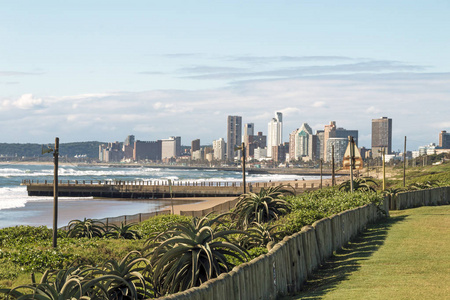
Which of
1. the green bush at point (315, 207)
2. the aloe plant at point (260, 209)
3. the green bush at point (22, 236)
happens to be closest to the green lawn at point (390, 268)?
the green bush at point (315, 207)

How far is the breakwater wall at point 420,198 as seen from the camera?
1240 inches

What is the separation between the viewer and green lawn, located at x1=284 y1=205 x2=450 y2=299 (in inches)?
421

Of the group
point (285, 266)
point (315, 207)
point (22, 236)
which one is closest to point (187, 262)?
point (285, 266)

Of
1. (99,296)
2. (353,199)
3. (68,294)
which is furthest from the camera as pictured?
(353,199)

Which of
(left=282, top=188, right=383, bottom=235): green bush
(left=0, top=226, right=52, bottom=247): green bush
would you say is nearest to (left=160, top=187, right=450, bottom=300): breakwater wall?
(left=282, top=188, right=383, bottom=235): green bush

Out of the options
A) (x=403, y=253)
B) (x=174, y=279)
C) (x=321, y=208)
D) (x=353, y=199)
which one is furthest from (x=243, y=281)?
(x=353, y=199)

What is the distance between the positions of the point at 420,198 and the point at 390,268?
22.1 metres

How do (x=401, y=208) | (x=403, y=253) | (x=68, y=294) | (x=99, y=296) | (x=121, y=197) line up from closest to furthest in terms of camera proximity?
(x=68, y=294) < (x=99, y=296) < (x=403, y=253) < (x=401, y=208) < (x=121, y=197)

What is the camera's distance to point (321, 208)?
819 inches

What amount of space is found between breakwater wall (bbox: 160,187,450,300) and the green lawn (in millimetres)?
321

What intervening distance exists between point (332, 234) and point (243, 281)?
787cm

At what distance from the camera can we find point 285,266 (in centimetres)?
1181

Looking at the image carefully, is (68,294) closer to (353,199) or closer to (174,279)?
(174,279)

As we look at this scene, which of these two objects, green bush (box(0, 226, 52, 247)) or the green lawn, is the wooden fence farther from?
green bush (box(0, 226, 52, 247))
